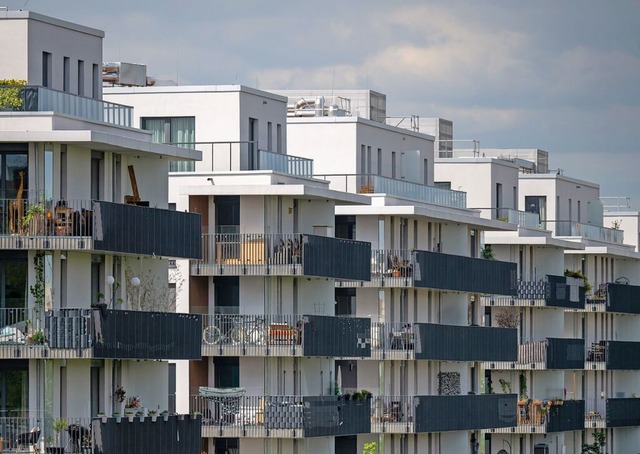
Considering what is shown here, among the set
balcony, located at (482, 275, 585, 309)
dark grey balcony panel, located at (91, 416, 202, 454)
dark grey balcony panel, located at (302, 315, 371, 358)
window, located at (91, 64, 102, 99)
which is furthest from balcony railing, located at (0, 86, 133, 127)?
balcony, located at (482, 275, 585, 309)

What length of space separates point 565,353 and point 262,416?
38.3 meters

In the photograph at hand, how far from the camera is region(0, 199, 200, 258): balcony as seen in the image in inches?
2667

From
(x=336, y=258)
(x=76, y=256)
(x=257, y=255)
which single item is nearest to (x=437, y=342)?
(x=336, y=258)

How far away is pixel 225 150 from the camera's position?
88.1m

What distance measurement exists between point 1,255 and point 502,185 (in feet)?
181

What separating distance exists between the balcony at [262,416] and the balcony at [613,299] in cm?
4401

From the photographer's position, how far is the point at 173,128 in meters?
88.9

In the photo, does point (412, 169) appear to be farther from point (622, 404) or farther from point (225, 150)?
point (622, 404)

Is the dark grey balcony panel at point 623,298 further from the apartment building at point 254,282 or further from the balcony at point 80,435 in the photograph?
the balcony at point 80,435

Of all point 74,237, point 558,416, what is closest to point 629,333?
point 558,416

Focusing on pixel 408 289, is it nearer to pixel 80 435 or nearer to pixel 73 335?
pixel 73 335

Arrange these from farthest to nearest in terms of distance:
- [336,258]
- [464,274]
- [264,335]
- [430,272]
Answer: [464,274] < [430,272] < [336,258] < [264,335]

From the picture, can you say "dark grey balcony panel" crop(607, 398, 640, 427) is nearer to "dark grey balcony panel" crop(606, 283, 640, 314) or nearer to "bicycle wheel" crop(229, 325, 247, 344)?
"dark grey balcony panel" crop(606, 283, 640, 314)

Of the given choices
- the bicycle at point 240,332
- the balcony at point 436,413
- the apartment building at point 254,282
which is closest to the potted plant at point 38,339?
the apartment building at point 254,282
